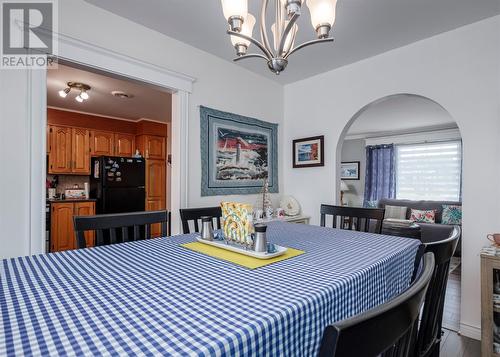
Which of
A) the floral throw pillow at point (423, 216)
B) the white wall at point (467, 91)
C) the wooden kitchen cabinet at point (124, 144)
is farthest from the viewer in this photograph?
the wooden kitchen cabinet at point (124, 144)

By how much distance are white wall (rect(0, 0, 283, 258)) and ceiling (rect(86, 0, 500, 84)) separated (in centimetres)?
10

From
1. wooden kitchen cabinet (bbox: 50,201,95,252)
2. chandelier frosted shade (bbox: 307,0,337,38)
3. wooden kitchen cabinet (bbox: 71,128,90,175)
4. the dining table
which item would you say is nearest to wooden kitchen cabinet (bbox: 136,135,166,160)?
wooden kitchen cabinet (bbox: 71,128,90,175)

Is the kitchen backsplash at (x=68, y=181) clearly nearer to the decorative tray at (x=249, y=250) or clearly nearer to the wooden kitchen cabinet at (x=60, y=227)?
the wooden kitchen cabinet at (x=60, y=227)

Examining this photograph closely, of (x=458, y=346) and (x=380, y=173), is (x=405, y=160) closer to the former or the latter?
(x=380, y=173)

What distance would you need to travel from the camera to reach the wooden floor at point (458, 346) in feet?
6.21

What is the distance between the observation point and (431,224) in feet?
12.5

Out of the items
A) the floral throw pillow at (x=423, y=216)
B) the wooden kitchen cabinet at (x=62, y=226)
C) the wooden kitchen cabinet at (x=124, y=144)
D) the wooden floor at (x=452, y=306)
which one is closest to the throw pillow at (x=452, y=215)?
the floral throw pillow at (x=423, y=216)

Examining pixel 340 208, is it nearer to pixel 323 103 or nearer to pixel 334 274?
pixel 334 274

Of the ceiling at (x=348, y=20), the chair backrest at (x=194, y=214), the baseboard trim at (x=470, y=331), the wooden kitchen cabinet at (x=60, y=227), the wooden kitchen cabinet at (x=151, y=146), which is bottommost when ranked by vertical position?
the baseboard trim at (x=470, y=331)

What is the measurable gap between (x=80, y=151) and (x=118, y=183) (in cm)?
97

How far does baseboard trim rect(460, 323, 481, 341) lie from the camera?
2.06 m

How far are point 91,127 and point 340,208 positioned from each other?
4821 millimetres

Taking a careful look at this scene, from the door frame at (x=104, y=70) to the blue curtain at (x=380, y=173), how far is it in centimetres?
514

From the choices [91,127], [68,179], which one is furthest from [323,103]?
[68,179]
